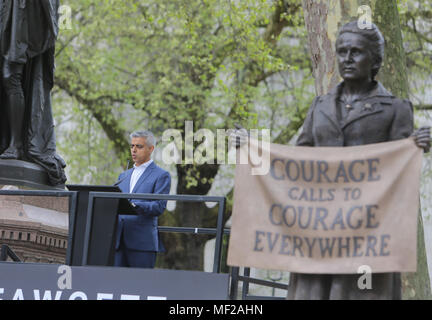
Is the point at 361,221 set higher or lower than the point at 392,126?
lower

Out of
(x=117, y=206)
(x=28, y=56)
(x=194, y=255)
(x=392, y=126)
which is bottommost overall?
(x=194, y=255)

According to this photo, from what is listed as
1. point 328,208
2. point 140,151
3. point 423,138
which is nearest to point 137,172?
point 140,151

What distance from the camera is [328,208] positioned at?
5.00 meters

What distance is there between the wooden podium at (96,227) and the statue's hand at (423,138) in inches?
114

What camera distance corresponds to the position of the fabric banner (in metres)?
4.84

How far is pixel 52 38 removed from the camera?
8430 mm

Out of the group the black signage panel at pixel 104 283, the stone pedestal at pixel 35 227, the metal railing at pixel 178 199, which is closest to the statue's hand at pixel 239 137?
the metal railing at pixel 178 199

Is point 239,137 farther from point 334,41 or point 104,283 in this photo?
point 334,41

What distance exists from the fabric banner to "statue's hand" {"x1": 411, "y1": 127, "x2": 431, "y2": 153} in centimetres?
5
